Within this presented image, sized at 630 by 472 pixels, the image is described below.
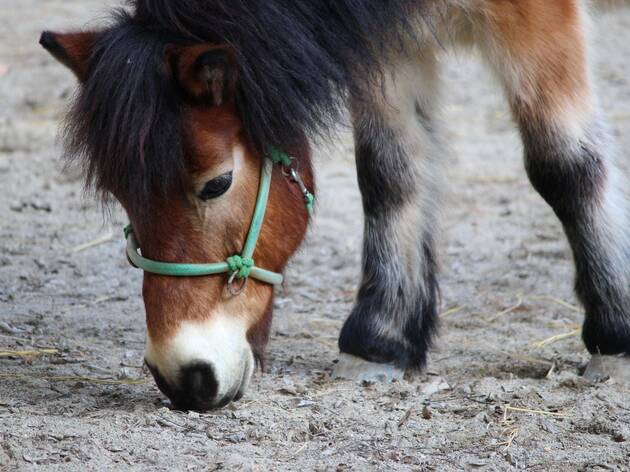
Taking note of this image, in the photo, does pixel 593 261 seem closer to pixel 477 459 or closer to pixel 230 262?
pixel 477 459

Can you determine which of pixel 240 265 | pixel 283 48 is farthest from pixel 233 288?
pixel 283 48

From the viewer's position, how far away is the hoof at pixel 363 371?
3.51 metres

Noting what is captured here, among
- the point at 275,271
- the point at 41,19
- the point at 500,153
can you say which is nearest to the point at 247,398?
the point at 275,271

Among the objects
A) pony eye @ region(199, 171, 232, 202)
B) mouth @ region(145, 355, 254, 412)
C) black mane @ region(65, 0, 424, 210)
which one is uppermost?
black mane @ region(65, 0, 424, 210)

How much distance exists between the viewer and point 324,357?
148 inches

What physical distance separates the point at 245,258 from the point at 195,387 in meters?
0.37

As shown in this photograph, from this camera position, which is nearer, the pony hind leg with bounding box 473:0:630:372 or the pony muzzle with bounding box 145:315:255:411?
the pony muzzle with bounding box 145:315:255:411

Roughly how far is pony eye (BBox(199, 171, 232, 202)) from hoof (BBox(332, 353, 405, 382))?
1.09 metres

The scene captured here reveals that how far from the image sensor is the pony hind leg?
322 cm

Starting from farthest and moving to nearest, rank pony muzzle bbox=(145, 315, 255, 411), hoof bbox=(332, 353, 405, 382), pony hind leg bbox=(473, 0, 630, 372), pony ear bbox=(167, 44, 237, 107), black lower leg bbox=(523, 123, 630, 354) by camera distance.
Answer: hoof bbox=(332, 353, 405, 382) < black lower leg bbox=(523, 123, 630, 354) < pony hind leg bbox=(473, 0, 630, 372) < pony muzzle bbox=(145, 315, 255, 411) < pony ear bbox=(167, 44, 237, 107)

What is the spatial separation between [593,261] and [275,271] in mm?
1188

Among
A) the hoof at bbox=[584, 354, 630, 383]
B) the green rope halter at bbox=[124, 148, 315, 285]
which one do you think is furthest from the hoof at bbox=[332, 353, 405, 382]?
the green rope halter at bbox=[124, 148, 315, 285]

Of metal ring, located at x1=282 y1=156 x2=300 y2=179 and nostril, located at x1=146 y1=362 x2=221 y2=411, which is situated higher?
metal ring, located at x1=282 y1=156 x2=300 y2=179

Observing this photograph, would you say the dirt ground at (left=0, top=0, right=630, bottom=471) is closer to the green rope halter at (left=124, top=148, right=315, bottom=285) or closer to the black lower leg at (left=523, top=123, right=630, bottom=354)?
the black lower leg at (left=523, top=123, right=630, bottom=354)
